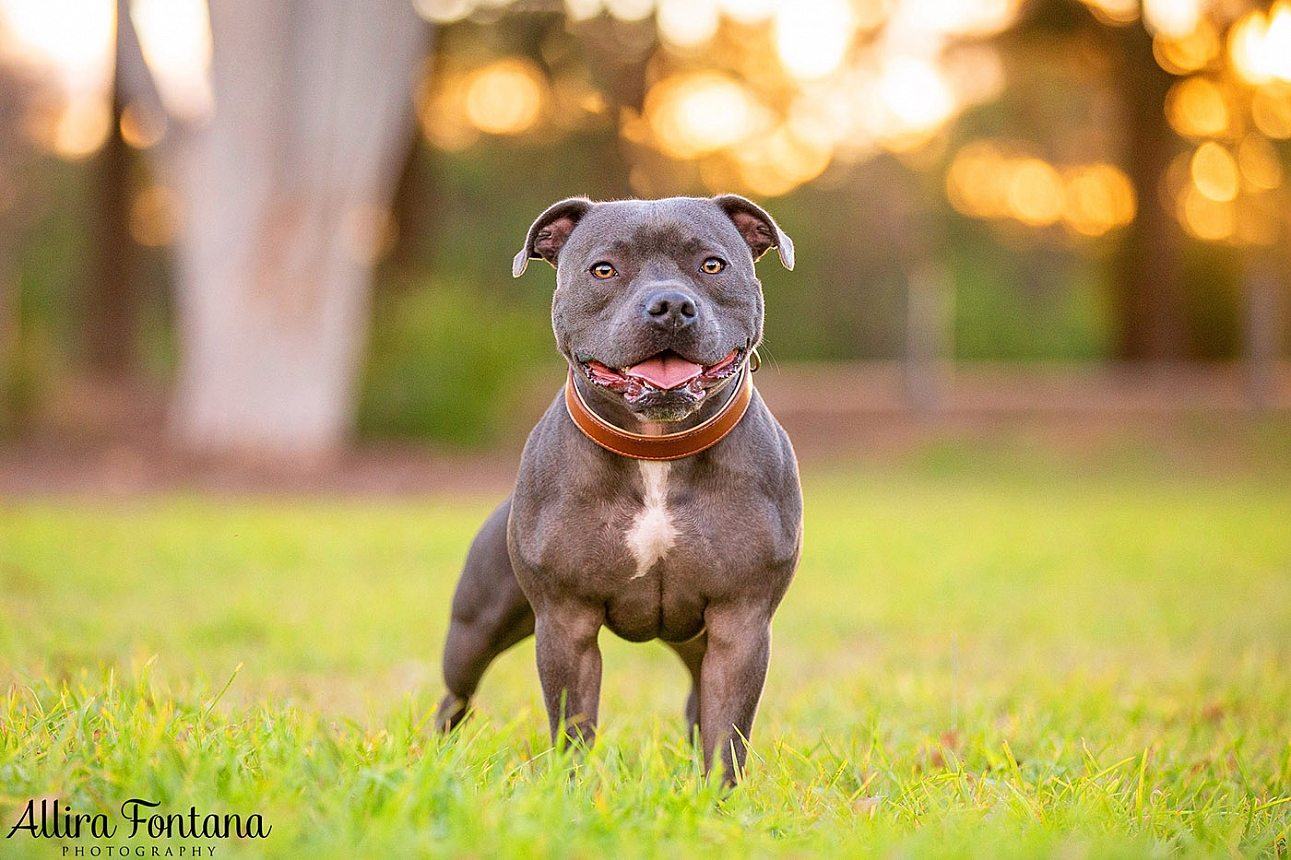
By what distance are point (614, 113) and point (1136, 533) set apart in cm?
1330

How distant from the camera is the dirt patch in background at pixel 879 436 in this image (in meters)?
12.6

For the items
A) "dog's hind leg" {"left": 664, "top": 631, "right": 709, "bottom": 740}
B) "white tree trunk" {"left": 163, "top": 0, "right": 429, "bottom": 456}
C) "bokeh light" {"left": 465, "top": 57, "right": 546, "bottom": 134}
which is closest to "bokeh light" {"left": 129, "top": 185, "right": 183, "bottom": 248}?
"bokeh light" {"left": 465, "top": 57, "right": 546, "bottom": 134}

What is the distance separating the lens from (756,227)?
146 inches

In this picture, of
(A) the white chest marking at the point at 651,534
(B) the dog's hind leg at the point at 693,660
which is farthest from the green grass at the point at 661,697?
(A) the white chest marking at the point at 651,534

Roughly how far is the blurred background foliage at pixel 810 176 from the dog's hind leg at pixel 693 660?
36.4ft

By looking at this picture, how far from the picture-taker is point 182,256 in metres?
14.0

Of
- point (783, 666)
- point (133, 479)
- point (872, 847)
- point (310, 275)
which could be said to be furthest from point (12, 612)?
point (310, 275)

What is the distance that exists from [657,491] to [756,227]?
0.93m

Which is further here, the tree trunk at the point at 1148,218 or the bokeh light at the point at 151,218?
the bokeh light at the point at 151,218

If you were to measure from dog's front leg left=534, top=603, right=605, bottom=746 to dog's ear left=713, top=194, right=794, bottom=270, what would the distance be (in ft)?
3.71

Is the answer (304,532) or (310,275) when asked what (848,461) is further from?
(304,532)

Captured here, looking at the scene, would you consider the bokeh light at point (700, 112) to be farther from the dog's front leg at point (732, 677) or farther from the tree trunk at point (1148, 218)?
the dog's front leg at point (732, 677)

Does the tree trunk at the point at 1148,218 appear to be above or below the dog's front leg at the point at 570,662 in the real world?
above

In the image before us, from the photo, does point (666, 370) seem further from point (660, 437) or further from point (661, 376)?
point (660, 437)
